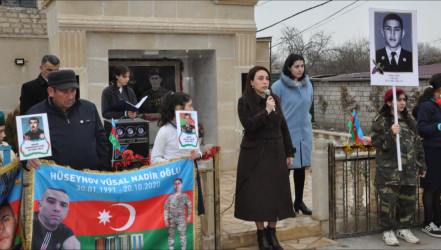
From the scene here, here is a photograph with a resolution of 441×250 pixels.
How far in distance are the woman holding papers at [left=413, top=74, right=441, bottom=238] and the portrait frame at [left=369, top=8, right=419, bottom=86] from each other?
38cm

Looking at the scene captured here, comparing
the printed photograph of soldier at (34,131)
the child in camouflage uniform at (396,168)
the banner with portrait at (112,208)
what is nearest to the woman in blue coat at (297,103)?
the child in camouflage uniform at (396,168)

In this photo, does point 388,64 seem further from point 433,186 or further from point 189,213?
point 189,213

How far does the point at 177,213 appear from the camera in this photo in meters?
4.45

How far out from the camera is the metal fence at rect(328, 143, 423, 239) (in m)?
5.93

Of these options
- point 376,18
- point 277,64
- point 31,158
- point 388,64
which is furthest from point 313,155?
point 277,64

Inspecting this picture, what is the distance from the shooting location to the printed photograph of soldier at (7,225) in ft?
13.0

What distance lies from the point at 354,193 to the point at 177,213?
266 cm

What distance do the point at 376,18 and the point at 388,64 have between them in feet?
1.85

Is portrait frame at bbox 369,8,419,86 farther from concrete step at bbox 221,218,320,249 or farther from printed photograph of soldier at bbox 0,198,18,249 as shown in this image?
printed photograph of soldier at bbox 0,198,18,249

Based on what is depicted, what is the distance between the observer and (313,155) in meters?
6.00

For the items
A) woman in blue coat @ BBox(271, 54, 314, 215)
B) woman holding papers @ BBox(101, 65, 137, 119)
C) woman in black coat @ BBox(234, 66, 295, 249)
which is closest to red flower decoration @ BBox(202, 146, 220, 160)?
woman in black coat @ BBox(234, 66, 295, 249)

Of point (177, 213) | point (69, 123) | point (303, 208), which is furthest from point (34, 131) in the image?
point (303, 208)

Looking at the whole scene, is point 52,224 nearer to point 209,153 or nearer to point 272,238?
point 209,153

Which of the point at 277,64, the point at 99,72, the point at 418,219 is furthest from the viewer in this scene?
the point at 277,64
